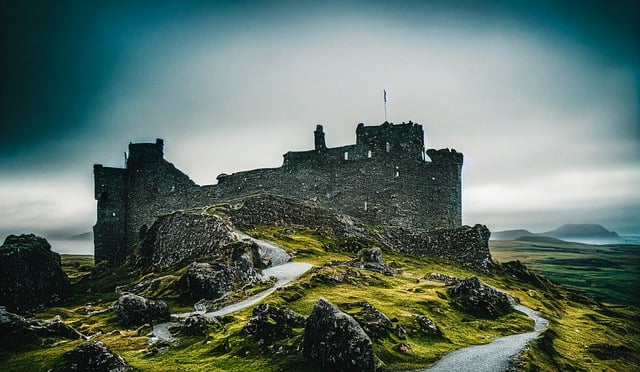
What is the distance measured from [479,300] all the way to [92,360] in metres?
24.2

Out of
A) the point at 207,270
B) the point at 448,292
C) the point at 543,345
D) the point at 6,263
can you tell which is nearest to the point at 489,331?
the point at 543,345

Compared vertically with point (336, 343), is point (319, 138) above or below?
above

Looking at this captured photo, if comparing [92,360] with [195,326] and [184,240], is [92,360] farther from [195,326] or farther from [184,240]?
[184,240]

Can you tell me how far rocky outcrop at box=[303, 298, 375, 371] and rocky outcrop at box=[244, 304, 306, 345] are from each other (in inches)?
90.4

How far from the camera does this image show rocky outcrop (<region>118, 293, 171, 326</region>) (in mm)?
27281

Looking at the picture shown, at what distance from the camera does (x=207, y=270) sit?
34.0m

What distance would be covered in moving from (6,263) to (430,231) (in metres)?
40.4

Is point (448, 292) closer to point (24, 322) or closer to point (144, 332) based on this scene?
point (144, 332)

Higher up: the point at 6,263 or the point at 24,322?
the point at 6,263

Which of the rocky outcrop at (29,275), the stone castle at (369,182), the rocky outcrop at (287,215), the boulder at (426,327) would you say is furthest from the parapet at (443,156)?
the rocky outcrop at (29,275)

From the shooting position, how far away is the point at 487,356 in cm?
2258

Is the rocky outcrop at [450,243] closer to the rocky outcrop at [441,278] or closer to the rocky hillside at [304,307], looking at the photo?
the rocky hillside at [304,307]

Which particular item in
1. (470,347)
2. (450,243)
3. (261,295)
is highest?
(450,243)

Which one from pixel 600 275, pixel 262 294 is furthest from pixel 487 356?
pixel 600 275
